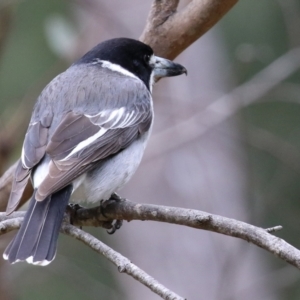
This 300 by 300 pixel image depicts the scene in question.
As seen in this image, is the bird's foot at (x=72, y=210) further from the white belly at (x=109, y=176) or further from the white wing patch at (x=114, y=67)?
the white wing patch at (x=114, y=67)

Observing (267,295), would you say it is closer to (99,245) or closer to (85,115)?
(85,115)

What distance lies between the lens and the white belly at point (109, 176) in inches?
123

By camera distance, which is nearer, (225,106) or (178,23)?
(178,23)

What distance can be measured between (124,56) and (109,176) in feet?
3.26

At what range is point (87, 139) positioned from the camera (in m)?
3.17

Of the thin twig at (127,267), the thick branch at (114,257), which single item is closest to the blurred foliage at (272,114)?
the thick branch at (114,257)

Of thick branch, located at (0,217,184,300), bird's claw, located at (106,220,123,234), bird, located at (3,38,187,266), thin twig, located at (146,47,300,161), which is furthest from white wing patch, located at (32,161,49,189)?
thin twig, located at (146,47,300,161)

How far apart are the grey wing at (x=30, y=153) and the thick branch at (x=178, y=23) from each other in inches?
32.0

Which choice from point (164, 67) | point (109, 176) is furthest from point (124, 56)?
point (109, 176)

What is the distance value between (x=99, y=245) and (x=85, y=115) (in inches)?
39.9

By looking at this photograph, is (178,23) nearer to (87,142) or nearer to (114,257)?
(87,142)

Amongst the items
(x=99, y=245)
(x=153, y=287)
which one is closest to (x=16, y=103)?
(x=99, y=245)

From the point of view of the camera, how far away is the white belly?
10.3ft

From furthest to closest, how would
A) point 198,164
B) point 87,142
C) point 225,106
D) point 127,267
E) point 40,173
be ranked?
1. point 198,164
2. point 225,106
3. point 87,142
4. point 40,173
5. point 127,267
